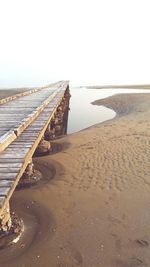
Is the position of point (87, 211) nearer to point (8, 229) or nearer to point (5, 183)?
point (8, 229)

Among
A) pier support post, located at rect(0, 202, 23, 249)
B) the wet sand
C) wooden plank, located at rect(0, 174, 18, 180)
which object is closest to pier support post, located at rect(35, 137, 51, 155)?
Answer: the wet sand

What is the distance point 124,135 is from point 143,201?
7201 mm

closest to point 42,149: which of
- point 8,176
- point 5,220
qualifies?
point 5,220

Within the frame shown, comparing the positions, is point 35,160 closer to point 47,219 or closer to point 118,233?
point 47,219

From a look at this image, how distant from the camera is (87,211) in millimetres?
6770

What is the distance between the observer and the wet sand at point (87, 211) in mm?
5211

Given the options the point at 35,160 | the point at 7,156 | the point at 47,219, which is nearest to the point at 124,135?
the point at 35,160

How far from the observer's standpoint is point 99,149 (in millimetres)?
11867

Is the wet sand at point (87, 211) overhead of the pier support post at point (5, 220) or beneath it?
beneath

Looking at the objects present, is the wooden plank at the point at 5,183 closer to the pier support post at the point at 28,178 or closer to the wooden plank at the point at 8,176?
the wooden plank at the point at 8,176

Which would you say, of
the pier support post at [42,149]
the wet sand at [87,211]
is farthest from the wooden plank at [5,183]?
the pier support post at [42,149]

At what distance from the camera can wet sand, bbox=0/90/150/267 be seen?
205 inches

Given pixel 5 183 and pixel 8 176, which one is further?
pixel 8 176

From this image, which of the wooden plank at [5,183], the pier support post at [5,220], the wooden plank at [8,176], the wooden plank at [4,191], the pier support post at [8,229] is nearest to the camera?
the wooden plank at [4,191]
